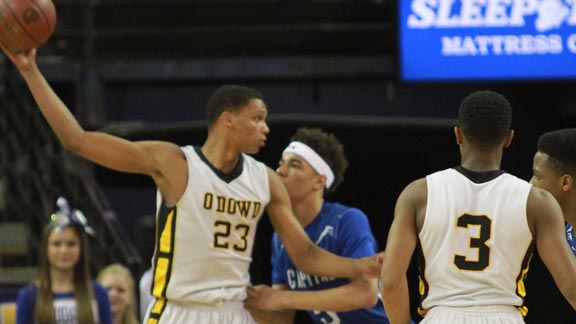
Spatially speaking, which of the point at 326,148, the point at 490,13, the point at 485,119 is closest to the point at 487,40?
the point at 490,13

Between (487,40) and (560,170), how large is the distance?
6.48 metres

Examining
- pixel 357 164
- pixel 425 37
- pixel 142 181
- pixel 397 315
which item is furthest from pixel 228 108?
pixel 425 37

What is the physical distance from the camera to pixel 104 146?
4.79 meters

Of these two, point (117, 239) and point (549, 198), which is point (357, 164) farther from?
point (549, 198)

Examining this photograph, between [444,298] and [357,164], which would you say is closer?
[444,298]

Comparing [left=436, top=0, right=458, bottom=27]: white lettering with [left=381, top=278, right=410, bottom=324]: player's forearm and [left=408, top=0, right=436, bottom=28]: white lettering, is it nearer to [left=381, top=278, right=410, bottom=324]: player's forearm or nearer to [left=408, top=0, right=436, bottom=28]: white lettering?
[left=408, top=0, right=436, bottom=28]: white lettering

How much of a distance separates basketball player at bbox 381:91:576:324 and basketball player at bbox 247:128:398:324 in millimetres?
1438

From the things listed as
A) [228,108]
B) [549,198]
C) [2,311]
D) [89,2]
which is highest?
[89,2]

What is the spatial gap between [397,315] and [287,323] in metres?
1.70

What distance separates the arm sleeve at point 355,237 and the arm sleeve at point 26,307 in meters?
2.07

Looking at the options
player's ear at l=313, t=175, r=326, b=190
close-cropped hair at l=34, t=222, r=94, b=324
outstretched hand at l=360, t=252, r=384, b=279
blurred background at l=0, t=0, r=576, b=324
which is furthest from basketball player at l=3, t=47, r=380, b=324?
blurred background at l=0, t=0, r=576, b=324

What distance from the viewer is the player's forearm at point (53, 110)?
465 cm

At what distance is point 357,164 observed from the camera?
902 centimetres

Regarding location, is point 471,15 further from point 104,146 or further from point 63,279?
point 104,146
